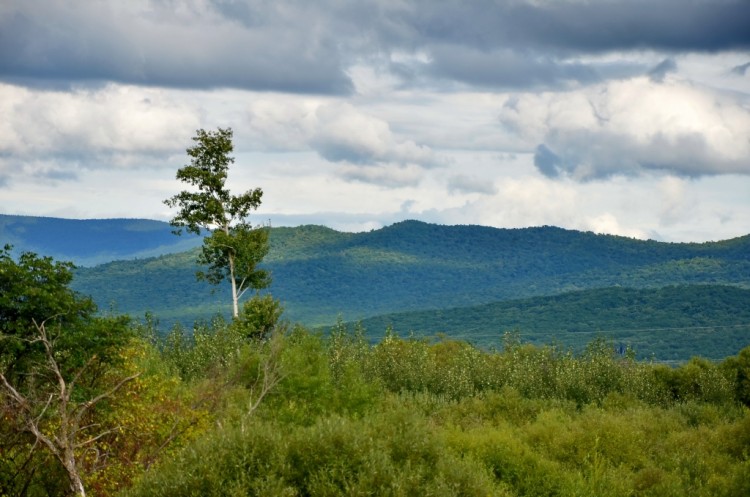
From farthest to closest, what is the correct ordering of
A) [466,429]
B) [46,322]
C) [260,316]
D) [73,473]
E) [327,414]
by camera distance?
[260,316]
[466,429]
[327,414]
[46,322]
[73,473]

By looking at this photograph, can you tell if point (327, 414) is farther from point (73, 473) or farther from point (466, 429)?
point (73, 473)

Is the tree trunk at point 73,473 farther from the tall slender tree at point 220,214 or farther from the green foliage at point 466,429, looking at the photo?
the tall slender tree at point 220,214

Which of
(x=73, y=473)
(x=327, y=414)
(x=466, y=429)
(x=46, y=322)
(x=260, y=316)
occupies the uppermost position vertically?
(x=46, y=322)

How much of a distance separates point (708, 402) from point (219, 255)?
42981 mm

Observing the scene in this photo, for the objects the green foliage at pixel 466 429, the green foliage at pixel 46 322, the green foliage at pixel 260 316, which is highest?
the green foliage at pixel 46 322

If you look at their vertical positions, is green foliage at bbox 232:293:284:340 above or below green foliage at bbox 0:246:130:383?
below

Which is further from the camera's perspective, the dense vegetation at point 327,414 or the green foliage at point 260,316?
the green foliage at point 260,316

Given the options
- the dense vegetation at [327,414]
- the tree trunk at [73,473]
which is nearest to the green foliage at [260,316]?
Answer: the dense vegetation at [327,414]

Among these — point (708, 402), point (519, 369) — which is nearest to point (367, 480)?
point (519, 369)

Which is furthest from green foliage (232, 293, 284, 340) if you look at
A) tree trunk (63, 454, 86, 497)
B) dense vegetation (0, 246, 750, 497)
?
tree trunk (63, 454, 86, 497)

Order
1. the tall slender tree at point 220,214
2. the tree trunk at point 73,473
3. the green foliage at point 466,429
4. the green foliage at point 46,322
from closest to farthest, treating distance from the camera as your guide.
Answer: the tree trunk at point 73,473, the green foliage at point 466,429, the green foliage at point 46,322, the tall slender tree at point 220,214

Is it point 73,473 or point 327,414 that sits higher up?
point 73,473

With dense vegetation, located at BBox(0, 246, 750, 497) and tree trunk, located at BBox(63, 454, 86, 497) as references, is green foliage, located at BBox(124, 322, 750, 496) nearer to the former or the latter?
dense vegetation, located at BBox(0, 246, 750, 497)

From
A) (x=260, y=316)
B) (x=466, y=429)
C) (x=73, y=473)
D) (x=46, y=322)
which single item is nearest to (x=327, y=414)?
(x=466, y=429)
